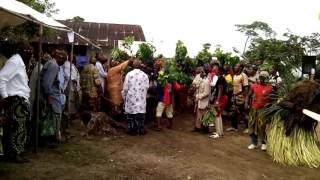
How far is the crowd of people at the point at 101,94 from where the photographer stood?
5.86 m

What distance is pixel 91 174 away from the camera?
5762 millimetres

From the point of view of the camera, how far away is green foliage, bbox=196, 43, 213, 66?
41.7 feet

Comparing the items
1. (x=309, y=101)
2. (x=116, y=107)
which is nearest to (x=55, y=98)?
(x=116, y=107)

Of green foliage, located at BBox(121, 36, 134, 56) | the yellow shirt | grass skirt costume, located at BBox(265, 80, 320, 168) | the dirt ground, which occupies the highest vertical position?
green foliage, located at BBox(121, 36, 134, 56)

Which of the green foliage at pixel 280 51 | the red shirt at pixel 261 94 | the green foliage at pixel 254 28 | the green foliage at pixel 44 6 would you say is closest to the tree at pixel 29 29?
the green foliage at pixel 44 6

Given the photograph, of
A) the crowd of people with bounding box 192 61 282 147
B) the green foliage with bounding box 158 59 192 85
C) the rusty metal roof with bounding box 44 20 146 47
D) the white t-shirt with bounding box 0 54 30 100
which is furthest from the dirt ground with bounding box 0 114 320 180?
the rusty metal roof with bounding box 44 20 146 47

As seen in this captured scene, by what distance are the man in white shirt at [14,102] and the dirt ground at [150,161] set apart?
0.84 feet

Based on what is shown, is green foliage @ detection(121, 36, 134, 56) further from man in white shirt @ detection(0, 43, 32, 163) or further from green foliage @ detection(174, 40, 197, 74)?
man in white shirt @ detection(0, 43, 32, 163)

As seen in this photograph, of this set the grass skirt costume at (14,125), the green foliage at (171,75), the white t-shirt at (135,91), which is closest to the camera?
the grass skirt costume at (14,125)

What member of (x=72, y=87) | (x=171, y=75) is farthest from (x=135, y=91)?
(x=72, y=87)

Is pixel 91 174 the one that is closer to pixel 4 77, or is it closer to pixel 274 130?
pixel 4 77

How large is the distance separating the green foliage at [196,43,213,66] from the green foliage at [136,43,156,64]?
6.97ft

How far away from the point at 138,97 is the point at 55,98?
2588mm

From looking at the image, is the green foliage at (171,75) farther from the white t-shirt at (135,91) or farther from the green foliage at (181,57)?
the white t-shirt at (135,91)
